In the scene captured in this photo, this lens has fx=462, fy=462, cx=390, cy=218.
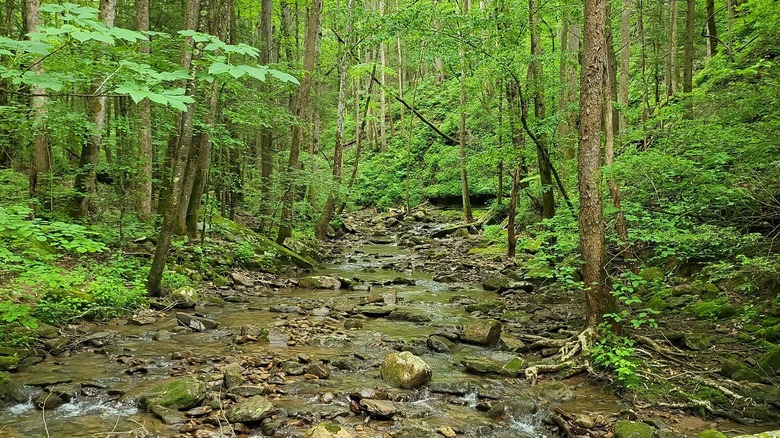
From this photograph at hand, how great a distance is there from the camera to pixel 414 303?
38.6 feet

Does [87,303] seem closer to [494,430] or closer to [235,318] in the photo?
[235,318]

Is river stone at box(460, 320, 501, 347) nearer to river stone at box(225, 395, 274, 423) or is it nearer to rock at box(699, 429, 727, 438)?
rock at box(699, 429, 727, 438)

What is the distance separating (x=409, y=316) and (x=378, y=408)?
4654 millimetres

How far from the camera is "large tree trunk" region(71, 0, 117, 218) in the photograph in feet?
34.6

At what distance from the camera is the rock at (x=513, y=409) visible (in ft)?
19.5

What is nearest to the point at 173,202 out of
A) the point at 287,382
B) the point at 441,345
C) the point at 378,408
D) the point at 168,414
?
the point at 287,382

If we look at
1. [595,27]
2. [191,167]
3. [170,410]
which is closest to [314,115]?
[191,167]

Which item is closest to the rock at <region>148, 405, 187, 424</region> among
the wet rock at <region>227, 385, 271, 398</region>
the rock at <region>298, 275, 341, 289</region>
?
the wet rock at <region>227, 385, 271, 398</region>

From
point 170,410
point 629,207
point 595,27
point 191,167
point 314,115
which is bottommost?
point 170,410

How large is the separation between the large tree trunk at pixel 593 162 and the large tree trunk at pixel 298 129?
1031 cm

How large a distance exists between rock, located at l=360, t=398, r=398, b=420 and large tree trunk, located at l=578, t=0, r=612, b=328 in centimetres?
Result: 350

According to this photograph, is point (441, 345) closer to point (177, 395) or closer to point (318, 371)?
point (318, 371)

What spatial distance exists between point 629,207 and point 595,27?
302 centimetres

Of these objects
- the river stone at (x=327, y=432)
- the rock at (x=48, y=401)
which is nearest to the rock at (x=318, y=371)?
the river stone at (x=327, y=432)
